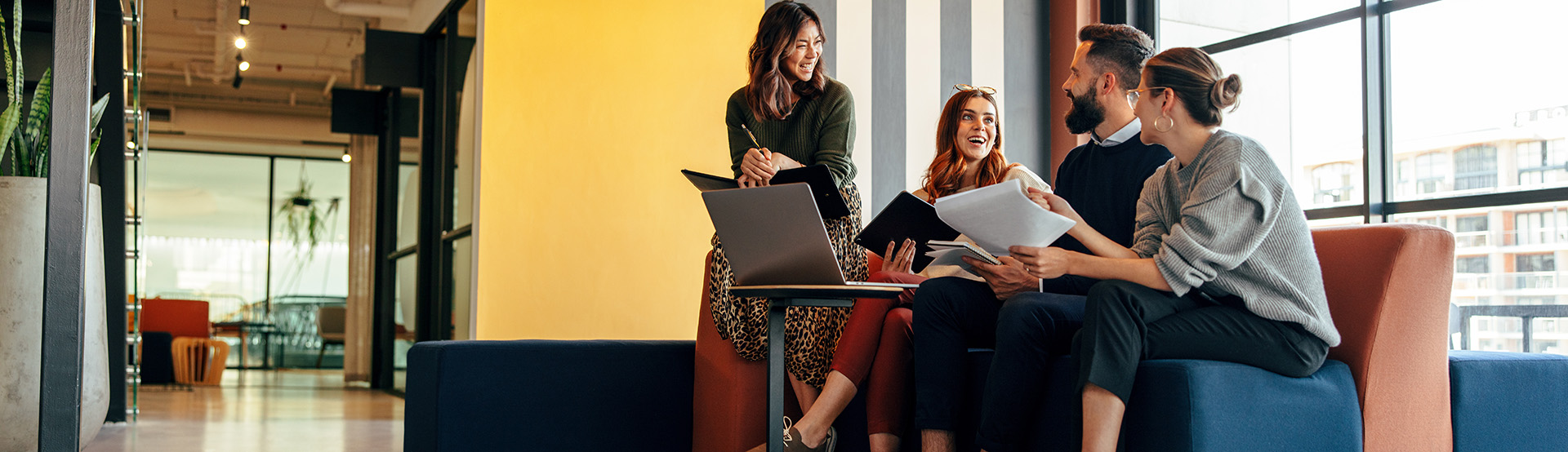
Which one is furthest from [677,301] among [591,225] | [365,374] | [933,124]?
[365,374]

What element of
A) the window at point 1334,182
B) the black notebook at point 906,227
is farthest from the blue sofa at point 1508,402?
the window at point 1334,182

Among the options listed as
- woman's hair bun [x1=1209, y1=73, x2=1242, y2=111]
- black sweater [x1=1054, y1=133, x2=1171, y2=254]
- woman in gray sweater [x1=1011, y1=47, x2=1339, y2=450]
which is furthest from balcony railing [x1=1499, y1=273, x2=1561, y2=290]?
woman's hair bun [x1=1209, y1=73, x2=1242, y2=111]

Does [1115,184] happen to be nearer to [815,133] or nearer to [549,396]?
[815,133]

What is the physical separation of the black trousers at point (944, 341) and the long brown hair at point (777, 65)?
71 cm

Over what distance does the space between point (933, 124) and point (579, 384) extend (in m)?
2.44

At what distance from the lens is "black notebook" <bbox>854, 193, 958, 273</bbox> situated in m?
2.25

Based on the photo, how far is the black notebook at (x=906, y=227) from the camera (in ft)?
7.37

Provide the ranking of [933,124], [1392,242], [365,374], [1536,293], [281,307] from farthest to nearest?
1. [281,307]
2. [365,374]
3. [933,124]
4. [1536,293]
5. [1392,242]

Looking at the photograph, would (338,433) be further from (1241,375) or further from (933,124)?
(1241,375)

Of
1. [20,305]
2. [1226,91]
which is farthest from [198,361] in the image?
[1226,91]

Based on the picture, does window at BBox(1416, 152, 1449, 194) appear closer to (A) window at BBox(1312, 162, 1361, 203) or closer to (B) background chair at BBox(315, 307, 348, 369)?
(A) window at BBox(1312, 162, 1361, 203)

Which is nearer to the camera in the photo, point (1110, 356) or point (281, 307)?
point (1110, 356)

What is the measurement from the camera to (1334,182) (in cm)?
439

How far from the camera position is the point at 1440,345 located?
224cm
